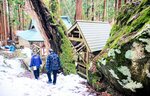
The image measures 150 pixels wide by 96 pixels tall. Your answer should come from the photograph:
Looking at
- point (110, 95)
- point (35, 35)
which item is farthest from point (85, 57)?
point (35, 35)

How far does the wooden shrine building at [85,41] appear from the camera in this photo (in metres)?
12.4

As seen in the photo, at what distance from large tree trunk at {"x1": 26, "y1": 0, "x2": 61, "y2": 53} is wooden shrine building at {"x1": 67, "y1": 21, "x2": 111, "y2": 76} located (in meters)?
1.45

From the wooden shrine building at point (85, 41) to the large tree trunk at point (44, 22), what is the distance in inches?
57.1

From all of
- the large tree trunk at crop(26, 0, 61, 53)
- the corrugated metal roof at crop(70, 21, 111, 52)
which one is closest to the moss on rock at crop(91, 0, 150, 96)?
the corrugated metal roof at crop(70, 21, 111, 52)

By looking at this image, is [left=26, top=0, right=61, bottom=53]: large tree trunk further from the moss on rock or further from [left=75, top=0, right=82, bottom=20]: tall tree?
[left=75, top=0, right=82, bottom=20]: tall tree

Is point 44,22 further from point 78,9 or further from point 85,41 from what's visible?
point 78,9

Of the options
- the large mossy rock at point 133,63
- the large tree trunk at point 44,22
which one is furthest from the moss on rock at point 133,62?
the large tree trunk at point 44,22

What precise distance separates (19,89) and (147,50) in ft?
17.9

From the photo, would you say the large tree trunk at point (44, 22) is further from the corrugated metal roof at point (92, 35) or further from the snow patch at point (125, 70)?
the snow patch at point (125, 70)

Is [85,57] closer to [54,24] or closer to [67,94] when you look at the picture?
[54,24]

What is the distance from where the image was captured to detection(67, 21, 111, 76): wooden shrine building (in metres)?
12.4

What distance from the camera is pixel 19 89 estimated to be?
7.94 meters

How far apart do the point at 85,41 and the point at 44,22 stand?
2.87 m

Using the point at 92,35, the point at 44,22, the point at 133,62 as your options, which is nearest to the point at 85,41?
the point at 92,35
